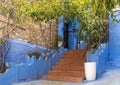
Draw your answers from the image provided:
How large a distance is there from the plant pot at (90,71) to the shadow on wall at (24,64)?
2.76 metres

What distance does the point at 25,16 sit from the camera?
1396cm

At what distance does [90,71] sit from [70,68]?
1.88m

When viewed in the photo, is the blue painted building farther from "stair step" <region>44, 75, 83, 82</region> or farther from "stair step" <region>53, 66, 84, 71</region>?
"stair step" <region>44, 75, 83, 82</region>

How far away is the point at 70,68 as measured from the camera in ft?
48.8

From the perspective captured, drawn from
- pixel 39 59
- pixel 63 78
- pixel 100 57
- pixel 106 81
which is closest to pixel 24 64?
pixel 39 59

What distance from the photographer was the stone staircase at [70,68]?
45.6 ft

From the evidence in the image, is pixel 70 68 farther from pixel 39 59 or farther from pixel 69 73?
pixel 39 59

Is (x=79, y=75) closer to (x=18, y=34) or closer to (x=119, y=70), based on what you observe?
(x=119, y=70)

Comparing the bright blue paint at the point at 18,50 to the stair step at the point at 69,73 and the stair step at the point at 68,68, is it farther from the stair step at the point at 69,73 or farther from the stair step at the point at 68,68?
the stair step at the point at 69,73

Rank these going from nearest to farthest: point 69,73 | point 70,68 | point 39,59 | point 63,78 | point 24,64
→ point 24,64, point 63,78, point 69,73, point 39,59, point 70,68

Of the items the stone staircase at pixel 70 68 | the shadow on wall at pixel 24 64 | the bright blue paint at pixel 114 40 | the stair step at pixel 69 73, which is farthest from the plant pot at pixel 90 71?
the bright blue paint at pixel 114 40

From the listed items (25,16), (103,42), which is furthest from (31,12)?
(103,42)

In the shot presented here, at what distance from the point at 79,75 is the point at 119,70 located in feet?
8.58

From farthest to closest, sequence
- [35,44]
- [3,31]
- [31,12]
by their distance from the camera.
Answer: [35,44] < [3,31] < [31,12]
